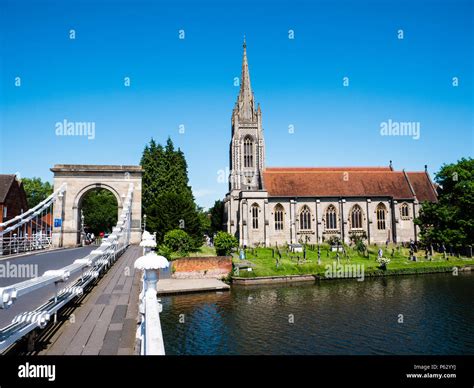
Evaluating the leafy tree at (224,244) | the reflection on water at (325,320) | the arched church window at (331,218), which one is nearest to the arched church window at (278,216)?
the arched church window at (331,218)

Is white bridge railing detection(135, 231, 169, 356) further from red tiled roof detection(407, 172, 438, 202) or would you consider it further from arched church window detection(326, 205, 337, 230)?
red tiled roof detection(407, 172, 438, 202)

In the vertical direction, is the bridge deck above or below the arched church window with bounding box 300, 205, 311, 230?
below

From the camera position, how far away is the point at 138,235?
32.7m

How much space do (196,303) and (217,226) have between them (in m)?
48.0

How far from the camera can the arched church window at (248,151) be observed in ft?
197

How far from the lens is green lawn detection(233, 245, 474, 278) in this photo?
33312mm

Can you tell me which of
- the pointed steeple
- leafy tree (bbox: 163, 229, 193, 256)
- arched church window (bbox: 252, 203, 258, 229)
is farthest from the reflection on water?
the pointed steeple

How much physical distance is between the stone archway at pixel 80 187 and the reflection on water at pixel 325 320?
11360 mm

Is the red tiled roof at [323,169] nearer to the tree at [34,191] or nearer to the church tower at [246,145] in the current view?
the church tower at [246,145]

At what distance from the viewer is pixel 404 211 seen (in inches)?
2079

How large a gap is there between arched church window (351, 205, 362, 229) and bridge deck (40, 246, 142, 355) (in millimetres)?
46987
